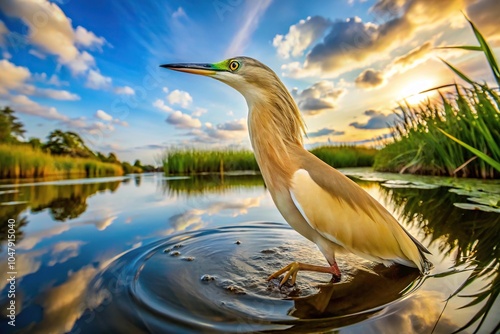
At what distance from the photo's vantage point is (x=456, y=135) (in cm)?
518

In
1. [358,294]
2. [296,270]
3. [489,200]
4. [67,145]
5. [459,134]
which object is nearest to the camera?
[358,294]

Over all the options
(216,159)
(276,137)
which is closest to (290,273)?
(276,137)

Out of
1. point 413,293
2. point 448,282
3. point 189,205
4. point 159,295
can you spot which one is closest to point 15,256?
point 159,295

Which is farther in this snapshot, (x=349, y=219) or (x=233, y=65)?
(x=233, y=65)

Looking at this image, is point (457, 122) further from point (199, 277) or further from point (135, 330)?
point (135, 330)

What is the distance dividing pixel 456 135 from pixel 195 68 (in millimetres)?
5439

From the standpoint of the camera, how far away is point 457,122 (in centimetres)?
498

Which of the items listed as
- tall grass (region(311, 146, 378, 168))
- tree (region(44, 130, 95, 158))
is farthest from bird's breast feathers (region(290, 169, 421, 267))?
tree (region(44, 130, 95, 158))

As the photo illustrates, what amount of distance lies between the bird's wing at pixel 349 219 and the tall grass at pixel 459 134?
1.23 metres

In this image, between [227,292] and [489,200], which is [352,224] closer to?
[227,292]

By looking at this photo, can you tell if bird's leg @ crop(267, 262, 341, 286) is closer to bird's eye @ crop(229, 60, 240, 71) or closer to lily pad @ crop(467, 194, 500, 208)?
bird's eye @ crop(229, 60, 240, 71)

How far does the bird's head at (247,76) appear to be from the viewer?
1.94 meters

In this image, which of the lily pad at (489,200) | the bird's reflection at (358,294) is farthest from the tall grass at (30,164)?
the lily pad at (489,200)

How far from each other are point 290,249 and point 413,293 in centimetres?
92
